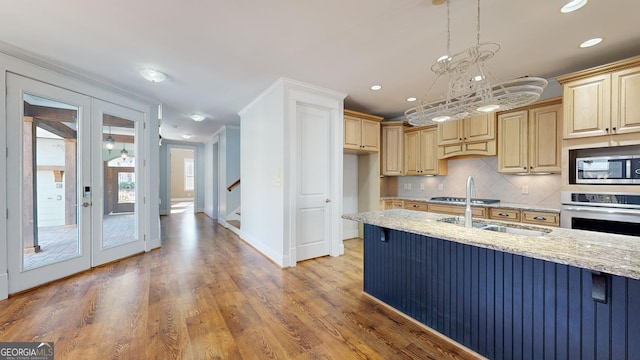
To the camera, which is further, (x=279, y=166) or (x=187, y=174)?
(x=187, y=174)

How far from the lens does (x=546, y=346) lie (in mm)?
1504

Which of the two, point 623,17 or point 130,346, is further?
point 623,17

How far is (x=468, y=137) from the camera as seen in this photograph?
4.04 metres

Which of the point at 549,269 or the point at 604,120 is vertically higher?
the point at 604,120

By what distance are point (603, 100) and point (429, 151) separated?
2.25m

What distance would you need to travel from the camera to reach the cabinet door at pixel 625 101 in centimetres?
248

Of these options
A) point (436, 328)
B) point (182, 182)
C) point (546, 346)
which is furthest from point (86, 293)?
point (182, 182)

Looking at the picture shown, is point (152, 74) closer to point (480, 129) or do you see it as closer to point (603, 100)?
point (480, 129)

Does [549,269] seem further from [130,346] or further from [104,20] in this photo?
[104,20]

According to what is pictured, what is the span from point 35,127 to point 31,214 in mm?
1008

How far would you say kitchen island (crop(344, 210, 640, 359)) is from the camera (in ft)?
4.21

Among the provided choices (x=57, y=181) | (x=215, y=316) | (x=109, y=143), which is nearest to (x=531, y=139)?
(x=215, y=316)

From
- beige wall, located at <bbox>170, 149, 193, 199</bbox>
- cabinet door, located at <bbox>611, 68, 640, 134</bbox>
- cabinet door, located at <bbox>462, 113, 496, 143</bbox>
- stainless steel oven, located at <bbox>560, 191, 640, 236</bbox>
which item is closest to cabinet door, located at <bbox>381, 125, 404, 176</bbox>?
cabinet door, located at <bbox>462, 113, 496, 143</bbox>

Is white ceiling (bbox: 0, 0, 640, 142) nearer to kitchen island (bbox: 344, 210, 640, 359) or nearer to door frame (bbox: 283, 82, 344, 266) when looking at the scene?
door frame (bbox: 283, 82, 344, 266)
